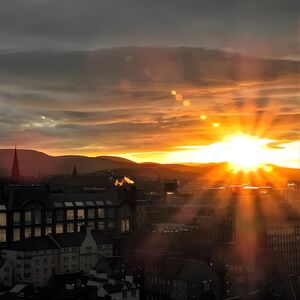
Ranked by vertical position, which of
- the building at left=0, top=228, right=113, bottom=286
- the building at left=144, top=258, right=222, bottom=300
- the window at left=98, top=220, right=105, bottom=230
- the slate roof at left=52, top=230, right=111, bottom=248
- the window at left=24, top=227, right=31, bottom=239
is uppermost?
the window at left=98, top=220, right=105, bottom=230

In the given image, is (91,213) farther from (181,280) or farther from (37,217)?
(181,280)

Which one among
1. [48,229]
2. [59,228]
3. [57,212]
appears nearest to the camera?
[48,229]

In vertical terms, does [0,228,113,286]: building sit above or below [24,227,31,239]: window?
below

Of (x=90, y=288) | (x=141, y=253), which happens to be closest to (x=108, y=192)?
(x=141, y=253)

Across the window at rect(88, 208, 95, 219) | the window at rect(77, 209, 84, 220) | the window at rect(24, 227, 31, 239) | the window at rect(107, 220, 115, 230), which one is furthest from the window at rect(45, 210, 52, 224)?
the window at rect(107, 220, 115, 230)

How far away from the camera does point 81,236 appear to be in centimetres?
12025

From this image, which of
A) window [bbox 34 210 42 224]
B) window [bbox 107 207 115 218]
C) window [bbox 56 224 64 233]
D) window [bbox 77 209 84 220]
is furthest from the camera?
window [bbox 107 207 115 218]

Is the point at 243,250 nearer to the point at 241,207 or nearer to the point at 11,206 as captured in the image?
the point at 11,206

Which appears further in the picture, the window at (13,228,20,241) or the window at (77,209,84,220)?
the window at (77,209,84,220)

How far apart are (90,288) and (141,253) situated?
98.2 ft

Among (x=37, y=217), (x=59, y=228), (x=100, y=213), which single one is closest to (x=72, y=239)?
(x=37, y=217)

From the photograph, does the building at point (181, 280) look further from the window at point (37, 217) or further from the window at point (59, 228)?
the window at point (59, 228)

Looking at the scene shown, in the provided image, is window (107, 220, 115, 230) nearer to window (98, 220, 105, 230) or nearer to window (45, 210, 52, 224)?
window (98, 220, 105, 230)

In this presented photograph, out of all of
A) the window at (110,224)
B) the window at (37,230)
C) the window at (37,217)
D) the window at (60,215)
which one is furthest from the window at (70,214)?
the window at (110,224)
